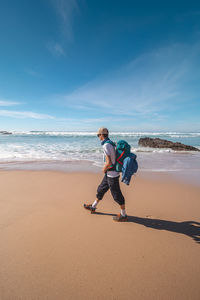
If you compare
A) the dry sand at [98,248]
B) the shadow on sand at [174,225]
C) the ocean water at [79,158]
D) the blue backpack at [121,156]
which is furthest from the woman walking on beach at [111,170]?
the ocean water at [79,158]

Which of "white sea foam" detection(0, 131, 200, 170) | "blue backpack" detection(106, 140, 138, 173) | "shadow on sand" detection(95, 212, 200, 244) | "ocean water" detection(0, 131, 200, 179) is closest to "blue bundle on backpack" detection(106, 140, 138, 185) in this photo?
"blue backpack" detection(106, 140, 138, 173)

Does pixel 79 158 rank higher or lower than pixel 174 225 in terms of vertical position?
higher

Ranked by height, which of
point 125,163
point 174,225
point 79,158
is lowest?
point 174,225

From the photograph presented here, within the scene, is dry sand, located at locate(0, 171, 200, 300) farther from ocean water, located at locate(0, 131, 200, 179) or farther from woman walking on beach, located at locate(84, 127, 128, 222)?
ocean water, located at locate(0, 131, 200, 179)

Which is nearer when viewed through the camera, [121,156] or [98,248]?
[98,248]

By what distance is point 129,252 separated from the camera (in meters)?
2.35

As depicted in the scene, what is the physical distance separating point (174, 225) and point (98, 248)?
1.76 m

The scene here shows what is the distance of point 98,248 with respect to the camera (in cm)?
242

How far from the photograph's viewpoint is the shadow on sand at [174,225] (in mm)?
2817

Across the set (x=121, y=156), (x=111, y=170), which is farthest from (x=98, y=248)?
(x=121, y=156)

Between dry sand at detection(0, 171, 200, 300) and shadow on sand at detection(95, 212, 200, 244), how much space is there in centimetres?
2

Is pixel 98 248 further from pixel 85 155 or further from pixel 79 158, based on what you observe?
pixel 85 155

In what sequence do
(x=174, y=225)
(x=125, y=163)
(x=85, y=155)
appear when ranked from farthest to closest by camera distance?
(x=85, y=155) → (x=174, y=225) → (x=125, y=163)

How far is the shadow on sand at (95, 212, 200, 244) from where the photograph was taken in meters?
2.82
